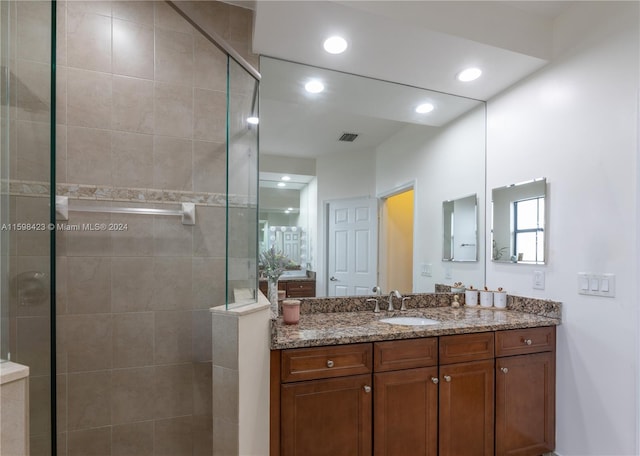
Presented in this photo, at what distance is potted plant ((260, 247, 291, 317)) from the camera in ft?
6.26

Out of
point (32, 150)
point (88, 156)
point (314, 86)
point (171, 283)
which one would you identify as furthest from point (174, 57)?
point (171, 283)

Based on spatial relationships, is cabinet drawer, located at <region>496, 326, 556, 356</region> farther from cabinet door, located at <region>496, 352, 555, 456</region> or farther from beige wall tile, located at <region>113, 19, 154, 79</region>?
beige wall tile, located at <region>113, 19, 154, 79</region>

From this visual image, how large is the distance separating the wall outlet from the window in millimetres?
79

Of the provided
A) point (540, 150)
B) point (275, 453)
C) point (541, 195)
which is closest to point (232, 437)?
point (275, 453)

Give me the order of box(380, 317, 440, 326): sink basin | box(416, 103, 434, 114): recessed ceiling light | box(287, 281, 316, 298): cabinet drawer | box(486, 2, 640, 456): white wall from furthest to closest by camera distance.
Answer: box(416, 103, 434, 114): recessed ceiling light, box(287, 281, 316, 298): cabinet drawer, box(380, 317, 440, 326): sink basin, box(486, 2, 640, 456): white wall

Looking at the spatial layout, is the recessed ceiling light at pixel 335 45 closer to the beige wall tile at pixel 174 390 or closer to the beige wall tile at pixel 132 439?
the beige wall tile at pixel 174 390

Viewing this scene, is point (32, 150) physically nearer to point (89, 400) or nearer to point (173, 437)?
point (89, 400)

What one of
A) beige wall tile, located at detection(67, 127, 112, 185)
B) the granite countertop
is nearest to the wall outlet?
the granite countertop

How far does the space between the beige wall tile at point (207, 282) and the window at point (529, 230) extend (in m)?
2.01

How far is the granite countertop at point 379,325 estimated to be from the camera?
1.58 meters

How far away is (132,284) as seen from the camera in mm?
1783

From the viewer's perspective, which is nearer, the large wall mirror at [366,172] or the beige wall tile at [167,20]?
the beige wall tile at [167,20]

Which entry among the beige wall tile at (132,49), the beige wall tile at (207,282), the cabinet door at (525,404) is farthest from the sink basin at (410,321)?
the beige wall tile at (132,49)

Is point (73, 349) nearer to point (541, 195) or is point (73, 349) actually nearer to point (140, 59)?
point (140, 59)
